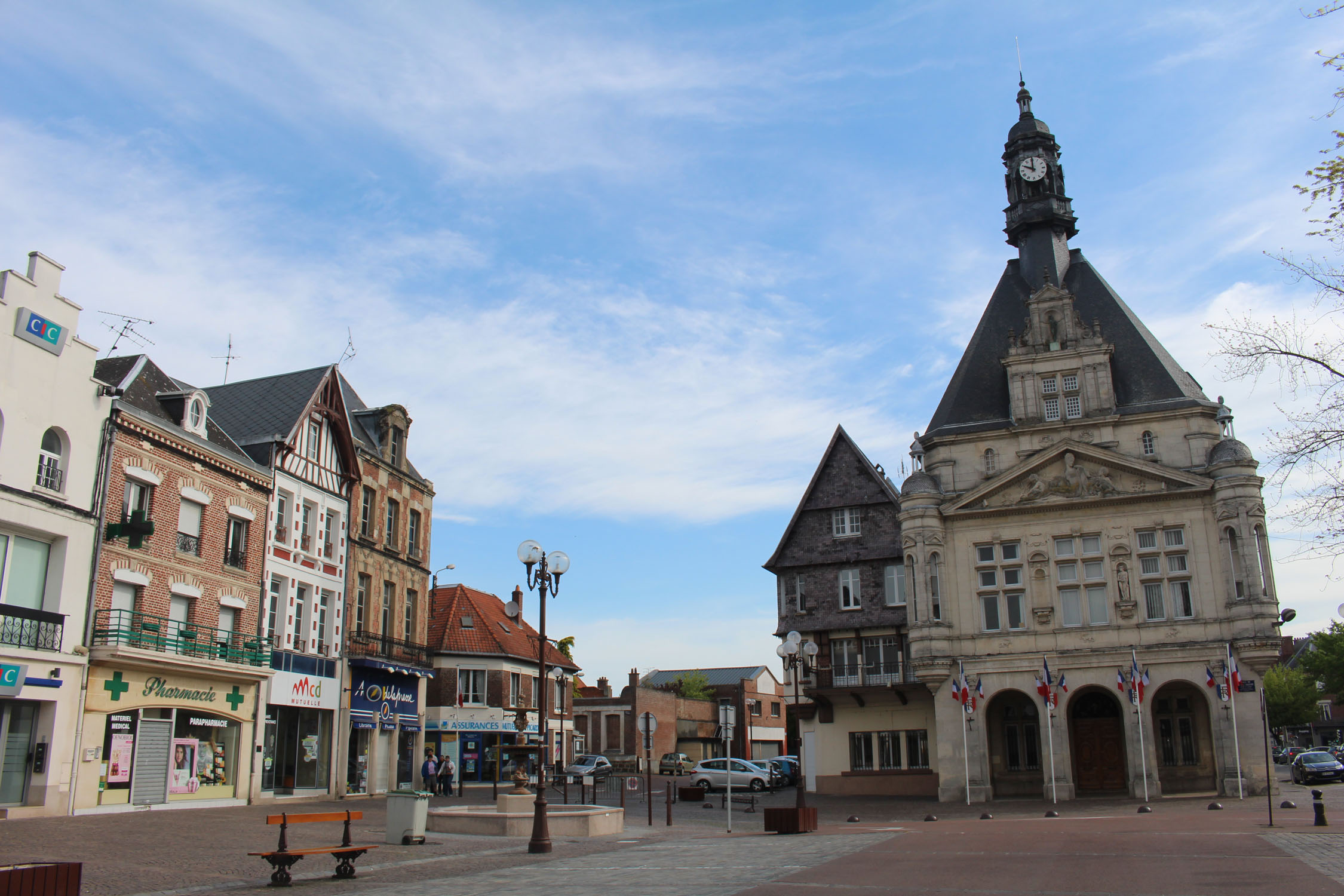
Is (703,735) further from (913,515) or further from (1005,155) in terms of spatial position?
(1005,155)

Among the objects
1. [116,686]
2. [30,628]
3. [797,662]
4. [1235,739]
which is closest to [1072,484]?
[1235,739]

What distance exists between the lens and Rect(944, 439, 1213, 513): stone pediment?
37875 millimetres

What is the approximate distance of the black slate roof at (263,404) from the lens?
119 ft

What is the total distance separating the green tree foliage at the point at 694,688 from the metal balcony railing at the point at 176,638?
177 ft

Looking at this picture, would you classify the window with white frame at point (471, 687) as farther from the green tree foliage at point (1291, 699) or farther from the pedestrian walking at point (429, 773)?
the green tree foliage at point (1291, 699)

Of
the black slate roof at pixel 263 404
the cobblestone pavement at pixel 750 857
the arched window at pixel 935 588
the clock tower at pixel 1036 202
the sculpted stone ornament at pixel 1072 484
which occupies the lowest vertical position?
Answer: the cobblestone pavement at pixel 750 857

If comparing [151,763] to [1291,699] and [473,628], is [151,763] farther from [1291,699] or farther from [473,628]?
[1291,699]

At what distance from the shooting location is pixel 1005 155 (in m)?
47.4

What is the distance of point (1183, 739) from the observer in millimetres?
37969

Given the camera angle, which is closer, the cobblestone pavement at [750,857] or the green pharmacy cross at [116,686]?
the cobblestone pavement at [750,857]

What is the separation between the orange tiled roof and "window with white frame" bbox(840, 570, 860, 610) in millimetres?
13912

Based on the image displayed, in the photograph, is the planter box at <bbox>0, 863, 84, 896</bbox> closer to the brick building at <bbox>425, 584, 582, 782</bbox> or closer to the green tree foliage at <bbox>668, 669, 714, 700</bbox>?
the brick building at <bbox>425, 584, 582, 782</bbox>

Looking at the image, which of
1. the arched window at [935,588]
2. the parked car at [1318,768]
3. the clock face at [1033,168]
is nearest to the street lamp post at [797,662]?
the arched window at [935,588]

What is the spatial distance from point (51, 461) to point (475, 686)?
26906mm
